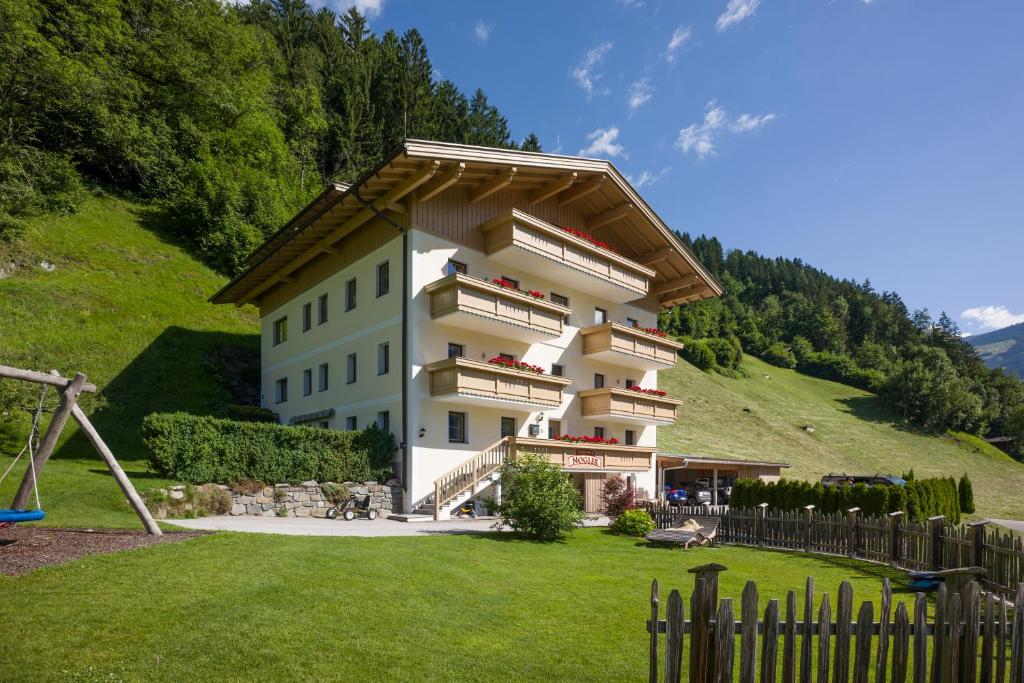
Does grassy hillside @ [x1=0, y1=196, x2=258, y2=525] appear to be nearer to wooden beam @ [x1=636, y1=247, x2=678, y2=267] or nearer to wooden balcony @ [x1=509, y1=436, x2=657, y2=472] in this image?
wooden balcony @ [x1=509, y1=436, x2=657, y2=472]

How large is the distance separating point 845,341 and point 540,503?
407 ft

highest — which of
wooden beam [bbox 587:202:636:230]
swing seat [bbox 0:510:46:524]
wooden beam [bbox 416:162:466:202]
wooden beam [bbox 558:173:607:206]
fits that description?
wooden beam [bbox 558:173:607:206]

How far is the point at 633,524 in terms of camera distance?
1967 cm

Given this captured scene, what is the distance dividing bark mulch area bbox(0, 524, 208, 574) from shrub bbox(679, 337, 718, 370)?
7788 centimetres

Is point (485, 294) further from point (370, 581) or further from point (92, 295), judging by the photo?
point (92, 295)

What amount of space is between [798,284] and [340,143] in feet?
344

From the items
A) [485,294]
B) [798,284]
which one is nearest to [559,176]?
[485,294]

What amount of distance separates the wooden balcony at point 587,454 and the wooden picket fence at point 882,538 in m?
4.53

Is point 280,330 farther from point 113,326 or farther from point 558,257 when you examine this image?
point 558,257

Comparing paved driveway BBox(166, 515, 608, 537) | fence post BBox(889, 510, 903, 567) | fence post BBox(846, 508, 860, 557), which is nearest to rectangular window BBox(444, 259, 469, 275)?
paved driveway BBox(166, 515, 608, 537)

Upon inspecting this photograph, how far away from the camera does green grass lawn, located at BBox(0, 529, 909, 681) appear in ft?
22.6

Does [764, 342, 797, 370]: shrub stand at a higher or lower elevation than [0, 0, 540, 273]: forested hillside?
lower

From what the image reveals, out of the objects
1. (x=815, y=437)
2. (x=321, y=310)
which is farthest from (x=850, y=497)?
(x=815, y=437)

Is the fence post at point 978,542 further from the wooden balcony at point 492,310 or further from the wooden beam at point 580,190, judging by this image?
the wooden beam at point 580,190
